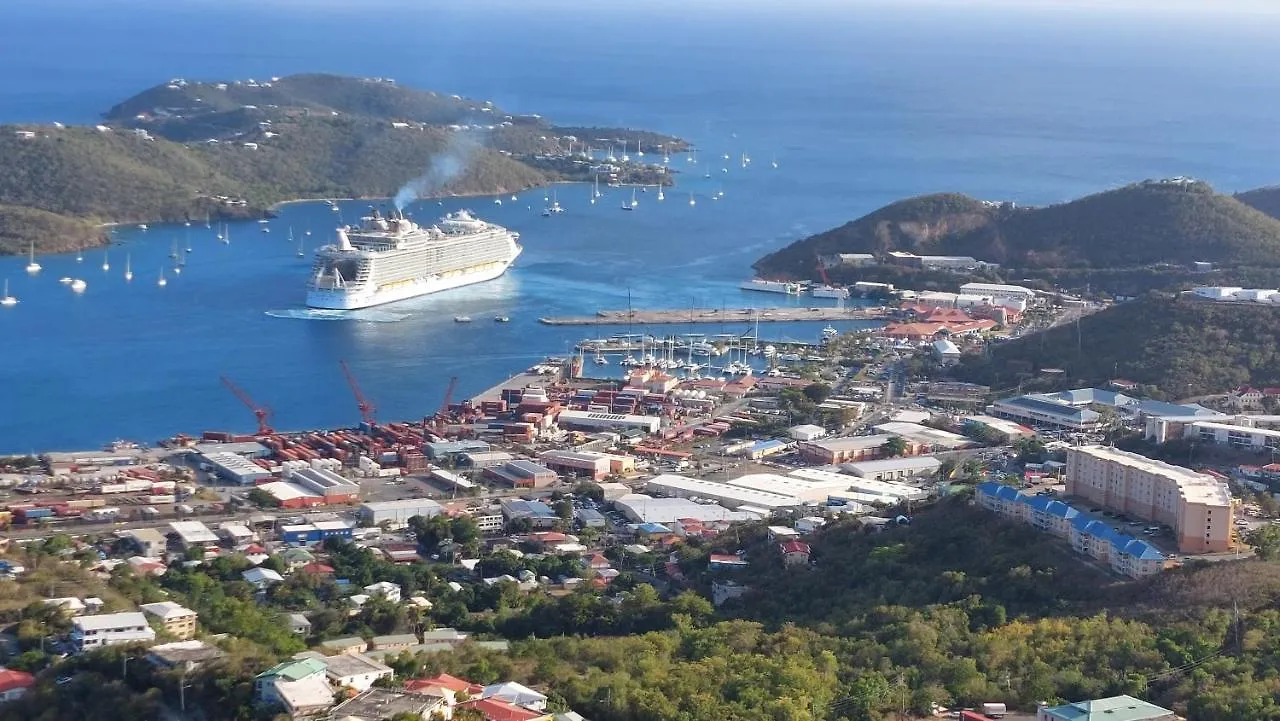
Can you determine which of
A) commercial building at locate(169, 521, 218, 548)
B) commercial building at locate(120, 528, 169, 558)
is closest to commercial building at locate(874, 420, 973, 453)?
commercial building at locate(169, 521, 218, 548)

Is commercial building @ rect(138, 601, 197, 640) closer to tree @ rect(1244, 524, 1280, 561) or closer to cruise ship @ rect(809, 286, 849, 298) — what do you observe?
tree @ rect(1244, 524, 1280, 561)

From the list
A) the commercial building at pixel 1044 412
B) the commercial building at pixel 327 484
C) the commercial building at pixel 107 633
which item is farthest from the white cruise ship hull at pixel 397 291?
the commercial building at pixel 107 633

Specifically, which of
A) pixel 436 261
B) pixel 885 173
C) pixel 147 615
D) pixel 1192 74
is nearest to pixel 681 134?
pixel 885 173

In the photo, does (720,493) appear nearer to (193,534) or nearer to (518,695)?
(193,534)

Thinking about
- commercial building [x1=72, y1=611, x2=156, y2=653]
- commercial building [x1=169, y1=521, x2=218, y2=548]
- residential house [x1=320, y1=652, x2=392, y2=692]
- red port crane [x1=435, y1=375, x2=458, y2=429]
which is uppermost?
residential house [x1=320, y1=652, x2=392, y2=692]

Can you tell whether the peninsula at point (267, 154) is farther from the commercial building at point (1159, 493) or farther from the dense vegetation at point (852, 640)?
the commercial building at point (1159, 493)

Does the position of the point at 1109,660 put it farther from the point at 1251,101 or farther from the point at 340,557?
the point at 1251,101
